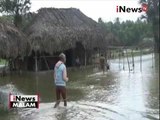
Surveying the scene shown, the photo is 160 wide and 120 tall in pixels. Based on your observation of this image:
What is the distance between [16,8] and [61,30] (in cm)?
574

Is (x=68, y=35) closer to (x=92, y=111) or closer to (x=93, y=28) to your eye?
(x=93, y=28)

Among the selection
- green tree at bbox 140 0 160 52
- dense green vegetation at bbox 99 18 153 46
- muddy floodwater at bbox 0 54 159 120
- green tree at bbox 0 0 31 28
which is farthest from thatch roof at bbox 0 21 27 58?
dense green vegetation at bbox 99 18 153 46

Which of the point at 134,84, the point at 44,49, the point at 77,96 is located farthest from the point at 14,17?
the point at 77,96

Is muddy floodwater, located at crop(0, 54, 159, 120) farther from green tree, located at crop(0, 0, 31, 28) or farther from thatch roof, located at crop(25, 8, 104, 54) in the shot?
Answer: green tree, located at crop(0, 0, 31, 28)

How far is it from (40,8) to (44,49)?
4647mm

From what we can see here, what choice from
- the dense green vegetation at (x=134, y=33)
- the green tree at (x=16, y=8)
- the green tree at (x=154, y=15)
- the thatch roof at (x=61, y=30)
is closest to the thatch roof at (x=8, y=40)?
the thatch roof at (x=61, y=30)

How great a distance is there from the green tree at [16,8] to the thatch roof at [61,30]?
2833mm

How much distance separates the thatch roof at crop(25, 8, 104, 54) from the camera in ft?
98.1

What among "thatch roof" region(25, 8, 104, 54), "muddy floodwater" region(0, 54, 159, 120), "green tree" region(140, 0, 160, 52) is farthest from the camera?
"green tree" region(140, 0, 160, 52)

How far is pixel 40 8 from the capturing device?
33188 millimetres

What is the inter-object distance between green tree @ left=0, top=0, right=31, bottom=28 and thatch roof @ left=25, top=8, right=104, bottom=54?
283cm

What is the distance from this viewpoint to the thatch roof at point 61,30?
29.9 meters

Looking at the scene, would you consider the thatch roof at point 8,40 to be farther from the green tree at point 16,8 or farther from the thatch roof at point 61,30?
the green tree at point 16,8

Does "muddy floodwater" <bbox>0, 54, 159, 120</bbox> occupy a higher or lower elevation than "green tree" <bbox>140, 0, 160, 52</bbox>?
lower
